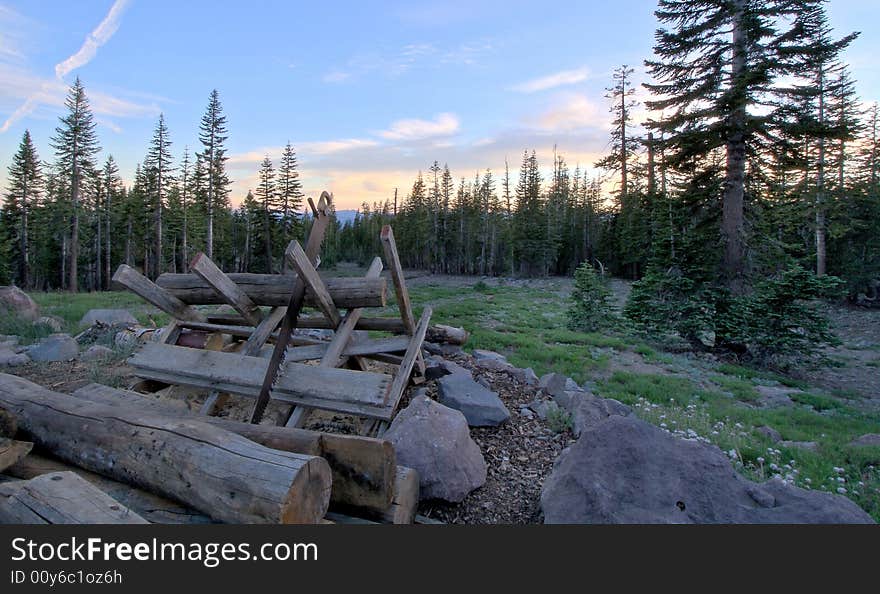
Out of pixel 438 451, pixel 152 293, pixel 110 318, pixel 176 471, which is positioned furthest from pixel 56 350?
pixel 438 451

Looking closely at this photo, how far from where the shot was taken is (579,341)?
44.6 ft

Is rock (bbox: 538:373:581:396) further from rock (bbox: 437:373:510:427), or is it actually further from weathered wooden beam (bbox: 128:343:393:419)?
weathered wooden beam (bbox: 128:343:393:419)

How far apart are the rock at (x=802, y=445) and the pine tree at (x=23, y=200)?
57.2 m

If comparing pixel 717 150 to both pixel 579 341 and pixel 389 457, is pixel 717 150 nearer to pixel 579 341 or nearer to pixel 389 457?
pixel 579 341

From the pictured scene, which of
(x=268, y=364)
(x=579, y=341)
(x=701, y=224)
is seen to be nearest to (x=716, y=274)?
(x=701, y=224)

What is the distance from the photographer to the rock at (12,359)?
8383 millimetres

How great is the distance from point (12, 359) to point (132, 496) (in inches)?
323

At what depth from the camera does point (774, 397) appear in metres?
9.54

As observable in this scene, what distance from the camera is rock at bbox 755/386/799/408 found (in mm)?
9055

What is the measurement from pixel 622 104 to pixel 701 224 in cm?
3037

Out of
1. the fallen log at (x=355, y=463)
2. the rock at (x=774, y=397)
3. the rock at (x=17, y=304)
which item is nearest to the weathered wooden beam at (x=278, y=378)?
the fallen log at (x=355, y=463)

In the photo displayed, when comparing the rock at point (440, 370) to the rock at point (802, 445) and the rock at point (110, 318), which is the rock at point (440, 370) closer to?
the rock at point (802, 445)

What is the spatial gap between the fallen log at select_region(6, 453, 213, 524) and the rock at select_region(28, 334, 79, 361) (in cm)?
674

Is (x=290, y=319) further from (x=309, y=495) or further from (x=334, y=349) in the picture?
(x=309, y=495)
